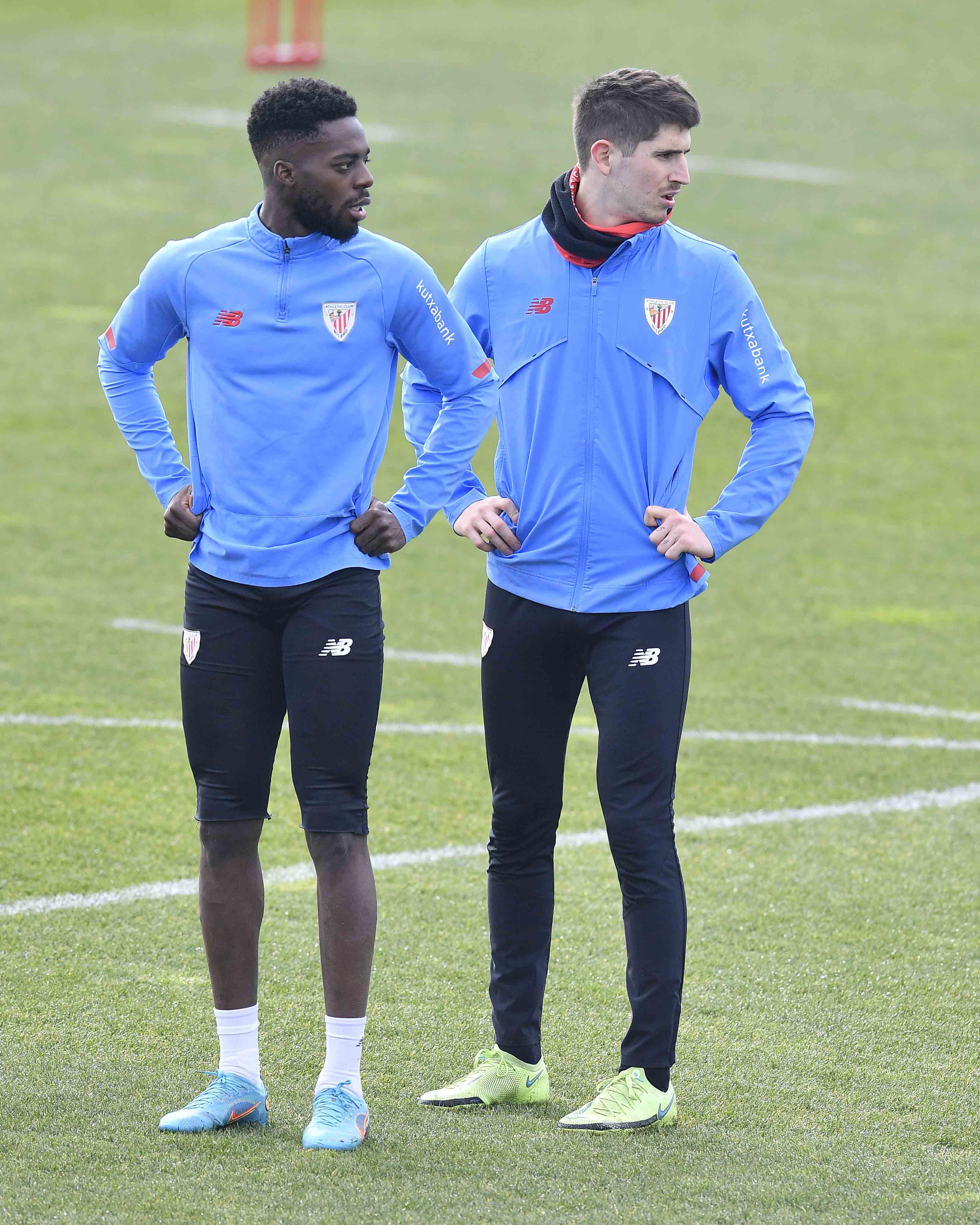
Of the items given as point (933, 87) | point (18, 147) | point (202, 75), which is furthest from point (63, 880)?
point (933, 87)

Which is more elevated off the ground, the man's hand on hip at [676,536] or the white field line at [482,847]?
the man's hand on hip at [676,536]

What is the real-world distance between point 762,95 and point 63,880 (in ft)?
69.7

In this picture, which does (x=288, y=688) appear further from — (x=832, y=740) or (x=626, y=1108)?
(x=832, y=740)

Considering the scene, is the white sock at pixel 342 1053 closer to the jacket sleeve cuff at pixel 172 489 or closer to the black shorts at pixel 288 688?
the black shorts at pixel 288 688

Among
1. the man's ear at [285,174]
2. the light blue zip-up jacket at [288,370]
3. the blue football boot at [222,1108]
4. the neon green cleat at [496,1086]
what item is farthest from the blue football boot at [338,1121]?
the man's ear at [285,174]

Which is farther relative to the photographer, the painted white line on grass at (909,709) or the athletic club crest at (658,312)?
the painted white line on grass at (909,709)

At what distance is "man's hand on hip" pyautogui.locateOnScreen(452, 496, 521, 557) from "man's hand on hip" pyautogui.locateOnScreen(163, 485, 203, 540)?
568 millimetres

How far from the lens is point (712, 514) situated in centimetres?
385

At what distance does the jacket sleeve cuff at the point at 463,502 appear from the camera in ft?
12.9

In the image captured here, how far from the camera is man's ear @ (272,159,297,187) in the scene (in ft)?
11.5

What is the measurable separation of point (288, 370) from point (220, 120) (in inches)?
761

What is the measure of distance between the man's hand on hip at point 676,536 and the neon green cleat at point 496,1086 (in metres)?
1.22

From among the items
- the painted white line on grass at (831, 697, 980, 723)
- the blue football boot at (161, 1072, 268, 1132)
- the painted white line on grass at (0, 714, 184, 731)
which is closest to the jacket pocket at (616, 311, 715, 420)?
the blue football boot at (161, 1072, 268, 1132)

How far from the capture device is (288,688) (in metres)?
3.59
